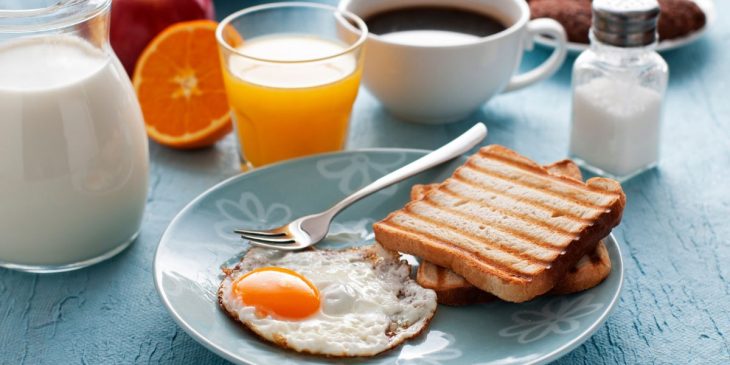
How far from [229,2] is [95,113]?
1.41 metres

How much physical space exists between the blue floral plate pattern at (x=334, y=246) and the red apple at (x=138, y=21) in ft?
2.61

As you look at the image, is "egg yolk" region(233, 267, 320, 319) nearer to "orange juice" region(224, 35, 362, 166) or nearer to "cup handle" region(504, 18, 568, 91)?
"orange juice" region(224, 35, 362, 166)

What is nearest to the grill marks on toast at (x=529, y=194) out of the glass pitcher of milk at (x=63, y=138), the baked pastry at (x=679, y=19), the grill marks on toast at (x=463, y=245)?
the grill marks on toast at (x=463, y=245)

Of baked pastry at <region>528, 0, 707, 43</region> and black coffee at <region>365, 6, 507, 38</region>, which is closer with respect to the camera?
black coffee at <region>365, 6, 507, 38</region>

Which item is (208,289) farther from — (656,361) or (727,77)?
(727,77)

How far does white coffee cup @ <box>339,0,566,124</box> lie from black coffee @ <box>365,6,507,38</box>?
0.02 m

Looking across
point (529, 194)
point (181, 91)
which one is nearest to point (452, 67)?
point (529, 194)

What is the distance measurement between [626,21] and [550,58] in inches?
17.5

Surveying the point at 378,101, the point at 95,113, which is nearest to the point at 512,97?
the point at 378,101

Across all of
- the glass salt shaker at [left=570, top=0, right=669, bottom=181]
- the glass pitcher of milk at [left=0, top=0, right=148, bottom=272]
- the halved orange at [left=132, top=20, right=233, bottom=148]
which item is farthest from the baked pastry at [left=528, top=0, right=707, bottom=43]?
the glass pitcher of milk at [left=0, top=0, right=148, bottom=272]

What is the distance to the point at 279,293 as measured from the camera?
162 centimetres

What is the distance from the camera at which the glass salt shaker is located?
82.4 inches

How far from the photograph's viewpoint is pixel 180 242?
1.81 meters

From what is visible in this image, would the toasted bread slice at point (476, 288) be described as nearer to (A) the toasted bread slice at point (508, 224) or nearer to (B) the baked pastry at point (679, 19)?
(A) the toasted bread slice at point (508, 224)
